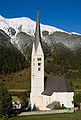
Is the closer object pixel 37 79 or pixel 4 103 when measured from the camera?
pixel 4 103

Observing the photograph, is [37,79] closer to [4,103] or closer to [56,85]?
[56,85]

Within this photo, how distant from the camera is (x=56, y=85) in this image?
45500 mm

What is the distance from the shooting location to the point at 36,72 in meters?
47.3

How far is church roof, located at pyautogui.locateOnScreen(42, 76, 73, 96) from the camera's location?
44.4m

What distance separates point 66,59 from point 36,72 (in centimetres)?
11828

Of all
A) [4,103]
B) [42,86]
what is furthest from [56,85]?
[4,103]

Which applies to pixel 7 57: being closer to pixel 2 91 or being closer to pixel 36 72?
pixel 36 72

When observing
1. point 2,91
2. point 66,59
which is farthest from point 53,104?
point 66,59

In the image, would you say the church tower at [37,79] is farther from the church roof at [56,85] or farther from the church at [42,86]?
the church roof at [56,85]

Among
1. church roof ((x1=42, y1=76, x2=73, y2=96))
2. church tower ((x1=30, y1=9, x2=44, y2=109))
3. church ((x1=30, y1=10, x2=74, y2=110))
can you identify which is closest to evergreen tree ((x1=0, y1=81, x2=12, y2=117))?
church ((x1=30, y1=10, x2=74, y2=110))

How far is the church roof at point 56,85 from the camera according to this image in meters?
44.4

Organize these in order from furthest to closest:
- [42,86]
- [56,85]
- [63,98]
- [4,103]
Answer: [42,86] → [56,85] → [63,98] → [4,103]

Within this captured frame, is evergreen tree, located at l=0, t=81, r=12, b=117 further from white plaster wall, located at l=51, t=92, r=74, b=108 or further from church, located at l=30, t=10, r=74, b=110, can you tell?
white plaster wall, located at l=51, t=92, r=74, b=108

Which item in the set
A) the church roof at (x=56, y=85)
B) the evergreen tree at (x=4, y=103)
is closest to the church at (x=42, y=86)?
the church roof at (x=56, y=85)
